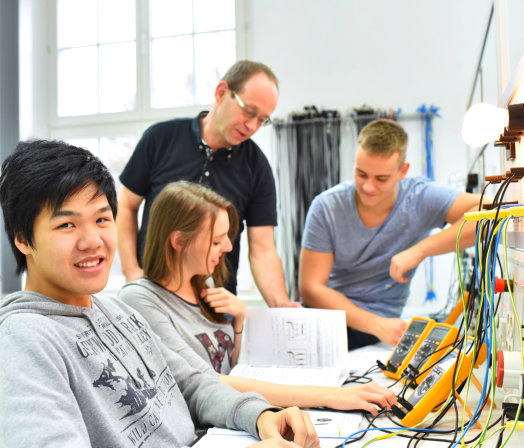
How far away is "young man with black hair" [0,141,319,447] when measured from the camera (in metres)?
0.67

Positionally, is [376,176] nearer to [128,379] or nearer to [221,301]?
[221,301]

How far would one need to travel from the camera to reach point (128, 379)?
0.89 meters

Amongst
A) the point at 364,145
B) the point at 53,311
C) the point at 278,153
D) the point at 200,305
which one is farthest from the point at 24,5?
the point at 53,311

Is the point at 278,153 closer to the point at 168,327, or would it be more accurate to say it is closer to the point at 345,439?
the point at 168,327

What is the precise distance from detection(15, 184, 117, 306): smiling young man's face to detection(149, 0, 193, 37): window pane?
11.2ft

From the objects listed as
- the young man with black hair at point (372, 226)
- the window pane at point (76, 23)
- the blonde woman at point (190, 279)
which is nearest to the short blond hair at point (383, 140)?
→ the young man with black hair at point (372, 226)

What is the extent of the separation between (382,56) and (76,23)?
2.38m

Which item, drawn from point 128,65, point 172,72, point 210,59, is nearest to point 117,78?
point 128,65

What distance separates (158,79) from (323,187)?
152 centimetres

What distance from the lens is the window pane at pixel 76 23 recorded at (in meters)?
4.16

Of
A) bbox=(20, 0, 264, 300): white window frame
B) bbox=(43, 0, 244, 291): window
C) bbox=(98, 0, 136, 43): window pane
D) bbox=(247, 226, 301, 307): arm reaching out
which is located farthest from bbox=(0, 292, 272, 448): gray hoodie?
bbox=(98, 0, 136, 43): window pane

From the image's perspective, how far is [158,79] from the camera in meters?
4.00

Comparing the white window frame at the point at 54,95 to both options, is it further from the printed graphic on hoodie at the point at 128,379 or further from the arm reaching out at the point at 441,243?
the printed graphic on hoodie at the point at 128,379

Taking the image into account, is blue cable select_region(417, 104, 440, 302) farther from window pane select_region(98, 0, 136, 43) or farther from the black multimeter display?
window pane select_region(98, 0, 136, 43)
